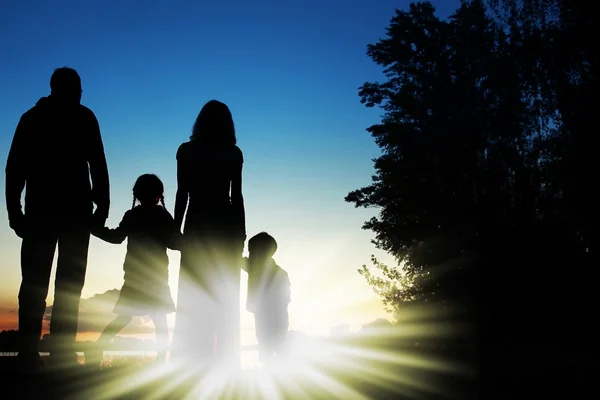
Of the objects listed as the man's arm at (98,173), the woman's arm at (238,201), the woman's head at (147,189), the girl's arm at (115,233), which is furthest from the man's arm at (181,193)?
the woman's head at (147,189)

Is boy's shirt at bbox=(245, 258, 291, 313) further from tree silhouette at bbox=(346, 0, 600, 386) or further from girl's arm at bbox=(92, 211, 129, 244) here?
tree silhouette at bbox=(346, 0, 600, 386)

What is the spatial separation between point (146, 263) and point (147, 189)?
0.94 meters

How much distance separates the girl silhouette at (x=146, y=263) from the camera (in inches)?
231

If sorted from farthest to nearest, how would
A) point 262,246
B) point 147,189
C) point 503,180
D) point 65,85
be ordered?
point 503,180
point 262,246
point 147,189
point 65,85

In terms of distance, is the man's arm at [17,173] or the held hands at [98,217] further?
the held hands at [98,217]

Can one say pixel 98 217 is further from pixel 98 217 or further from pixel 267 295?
pixel 267 295

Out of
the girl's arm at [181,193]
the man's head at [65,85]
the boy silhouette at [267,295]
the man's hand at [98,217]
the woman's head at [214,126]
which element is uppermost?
the man's head at [65,85]

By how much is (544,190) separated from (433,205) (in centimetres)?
375

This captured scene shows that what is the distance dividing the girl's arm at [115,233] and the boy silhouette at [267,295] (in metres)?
1.74

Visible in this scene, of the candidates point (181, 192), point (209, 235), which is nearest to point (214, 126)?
point (181, 192)

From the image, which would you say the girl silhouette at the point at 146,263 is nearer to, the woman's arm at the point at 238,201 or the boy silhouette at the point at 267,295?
the boy silhouette at the point at 267,295

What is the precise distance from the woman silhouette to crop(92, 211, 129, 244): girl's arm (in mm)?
1093

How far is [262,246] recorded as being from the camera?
663cm

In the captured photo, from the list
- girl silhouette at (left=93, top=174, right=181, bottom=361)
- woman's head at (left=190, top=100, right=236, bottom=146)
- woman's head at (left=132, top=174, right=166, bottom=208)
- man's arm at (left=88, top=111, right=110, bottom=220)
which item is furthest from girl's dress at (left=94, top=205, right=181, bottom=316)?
woman's head at (left=190, top=100, right=236, bottom=146)
